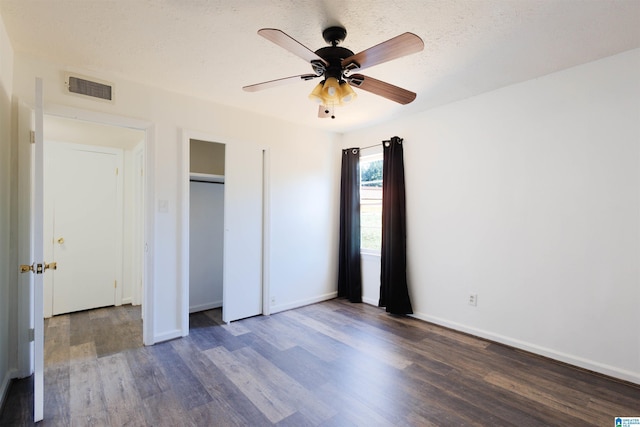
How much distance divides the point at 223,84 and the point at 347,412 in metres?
2.91

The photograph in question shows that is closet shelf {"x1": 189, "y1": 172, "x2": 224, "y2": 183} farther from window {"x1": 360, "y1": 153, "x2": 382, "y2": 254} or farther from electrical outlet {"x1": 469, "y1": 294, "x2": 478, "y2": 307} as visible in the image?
electrical outlet {"x1": 469, "y1": 294, "x2": 478, "y2": 307}

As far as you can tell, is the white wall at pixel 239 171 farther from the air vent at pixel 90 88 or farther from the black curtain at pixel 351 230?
the black curtain at pixel 351 230

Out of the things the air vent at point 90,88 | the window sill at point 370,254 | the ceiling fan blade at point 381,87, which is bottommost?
the window sill at point 370,254

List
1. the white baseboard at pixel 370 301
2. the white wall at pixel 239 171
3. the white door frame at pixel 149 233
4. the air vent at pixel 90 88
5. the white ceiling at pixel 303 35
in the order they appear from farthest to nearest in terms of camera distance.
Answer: the white baseboard at pixel 370 301, the white door frame at pixel 149 233, the white wall at pixel 239 171, the air vent at pixel 90 88, the white ceiling at pixel 303 35

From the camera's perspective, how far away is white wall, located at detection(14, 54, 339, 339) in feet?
8.81

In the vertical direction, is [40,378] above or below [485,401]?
above

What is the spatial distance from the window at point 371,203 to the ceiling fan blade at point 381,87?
1.98 meters

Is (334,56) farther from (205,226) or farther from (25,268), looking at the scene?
(205,226)

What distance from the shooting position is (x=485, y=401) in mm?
2014

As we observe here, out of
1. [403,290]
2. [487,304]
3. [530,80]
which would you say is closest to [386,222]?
[403,290]

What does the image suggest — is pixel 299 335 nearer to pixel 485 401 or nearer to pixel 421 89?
pixel 485 401

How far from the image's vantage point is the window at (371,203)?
165 inches

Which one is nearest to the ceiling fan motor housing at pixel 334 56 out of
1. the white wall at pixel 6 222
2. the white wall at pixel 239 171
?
the white wall at pixel 239 171

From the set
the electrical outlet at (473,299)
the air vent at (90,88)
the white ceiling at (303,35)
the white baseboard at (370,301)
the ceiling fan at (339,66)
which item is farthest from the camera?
the white baseboard at (370,301)
